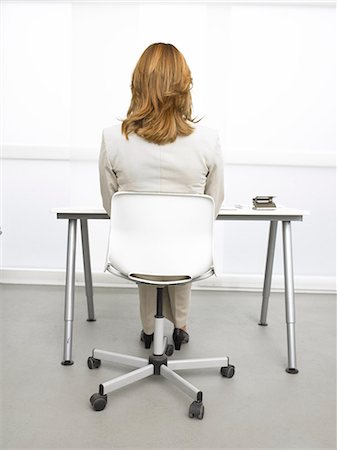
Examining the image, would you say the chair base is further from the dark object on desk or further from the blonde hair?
the blonde hair

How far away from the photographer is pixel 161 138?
1982mm

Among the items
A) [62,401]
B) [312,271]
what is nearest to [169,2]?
[312,271]

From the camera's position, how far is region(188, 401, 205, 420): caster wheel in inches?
73.0

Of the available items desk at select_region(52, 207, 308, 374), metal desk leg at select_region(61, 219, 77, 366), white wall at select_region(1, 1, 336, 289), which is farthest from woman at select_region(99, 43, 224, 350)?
white wall at select_region(1, 1, 336, 289)

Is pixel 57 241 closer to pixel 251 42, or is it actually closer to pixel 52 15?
pixel 52 15

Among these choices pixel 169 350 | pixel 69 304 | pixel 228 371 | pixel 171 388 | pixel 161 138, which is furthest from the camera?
pixel 169 350

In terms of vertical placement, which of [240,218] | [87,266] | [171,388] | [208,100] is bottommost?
[171,388]

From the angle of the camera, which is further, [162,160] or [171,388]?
[171,388]

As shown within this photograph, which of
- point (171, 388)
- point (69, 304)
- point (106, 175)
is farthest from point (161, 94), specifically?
point (171, 388)

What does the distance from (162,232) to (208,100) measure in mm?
2265

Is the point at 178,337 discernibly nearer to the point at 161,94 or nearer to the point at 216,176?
Result: the point at 216,176

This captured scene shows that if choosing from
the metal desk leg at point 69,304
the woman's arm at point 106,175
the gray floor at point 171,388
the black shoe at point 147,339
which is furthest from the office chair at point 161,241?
the black shoe at point 147,339

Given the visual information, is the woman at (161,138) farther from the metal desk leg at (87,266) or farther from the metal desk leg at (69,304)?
the metal desk leg at (87,266)

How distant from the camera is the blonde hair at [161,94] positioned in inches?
79.4
